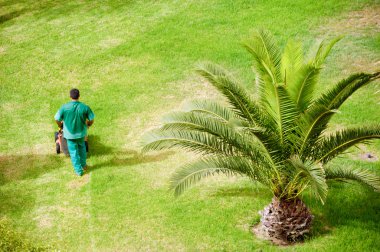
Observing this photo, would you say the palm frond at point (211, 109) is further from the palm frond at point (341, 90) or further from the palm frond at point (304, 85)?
the palm frond at point (341, 90)

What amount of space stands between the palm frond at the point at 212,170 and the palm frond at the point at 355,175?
3.99 ft

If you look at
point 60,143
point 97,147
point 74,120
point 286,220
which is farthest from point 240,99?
point 60,143

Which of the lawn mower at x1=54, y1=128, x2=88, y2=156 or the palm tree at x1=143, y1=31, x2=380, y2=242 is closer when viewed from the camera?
the palm tree at x1=143, y1=31, x2=380, y2=242

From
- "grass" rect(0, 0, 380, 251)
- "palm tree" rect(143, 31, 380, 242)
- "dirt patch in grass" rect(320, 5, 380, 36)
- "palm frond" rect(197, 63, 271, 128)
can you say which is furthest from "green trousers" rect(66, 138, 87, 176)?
"dirt patch in grass" rect(320, 5, 380, 36)

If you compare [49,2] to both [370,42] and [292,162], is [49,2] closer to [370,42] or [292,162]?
[370,42]

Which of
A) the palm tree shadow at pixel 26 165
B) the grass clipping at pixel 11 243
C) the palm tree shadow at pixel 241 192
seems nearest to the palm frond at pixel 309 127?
the palm tree shadow at pixel 241 192

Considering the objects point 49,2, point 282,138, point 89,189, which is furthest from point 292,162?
point 49,2

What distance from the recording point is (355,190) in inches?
496

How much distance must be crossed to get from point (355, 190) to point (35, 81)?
9.81 metres

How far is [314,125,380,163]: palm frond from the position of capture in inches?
403

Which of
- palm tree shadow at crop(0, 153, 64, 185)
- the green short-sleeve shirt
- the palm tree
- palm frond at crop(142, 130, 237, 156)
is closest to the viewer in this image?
the palm tree

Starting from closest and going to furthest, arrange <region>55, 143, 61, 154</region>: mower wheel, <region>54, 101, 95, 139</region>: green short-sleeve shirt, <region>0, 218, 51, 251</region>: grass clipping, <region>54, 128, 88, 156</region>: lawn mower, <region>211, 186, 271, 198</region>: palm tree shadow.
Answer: <region>0, 218, 51, 251</region>: grass clipping → <region>211, 186, 271, 198</region>: palm tree shadow → <region>54, 101, 95, 139</region>: green short-sleeve shirt → <region>54, 128, 88, 156</region>: lawn mower → <region>55, 143, 61, 154</region>: mower wheel

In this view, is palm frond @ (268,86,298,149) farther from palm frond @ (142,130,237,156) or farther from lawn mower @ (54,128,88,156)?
lawn mower @ (54,128,88,156)

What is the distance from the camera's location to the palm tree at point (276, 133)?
A: 1015cm
